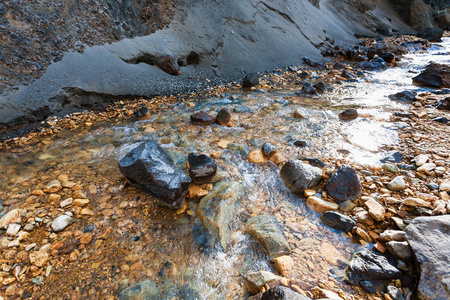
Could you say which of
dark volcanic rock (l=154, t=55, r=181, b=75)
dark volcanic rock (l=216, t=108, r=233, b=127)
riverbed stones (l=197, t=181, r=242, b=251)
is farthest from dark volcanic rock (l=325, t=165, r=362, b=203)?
dark volcanic rock (l=154, t=55, r=181, b=75)

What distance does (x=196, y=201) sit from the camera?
7.14 feet

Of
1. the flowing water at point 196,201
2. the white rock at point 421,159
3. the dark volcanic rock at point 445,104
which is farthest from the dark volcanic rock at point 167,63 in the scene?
the dark volcanic rock at point 445,104

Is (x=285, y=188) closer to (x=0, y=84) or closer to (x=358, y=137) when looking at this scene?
(x=358, y=137)

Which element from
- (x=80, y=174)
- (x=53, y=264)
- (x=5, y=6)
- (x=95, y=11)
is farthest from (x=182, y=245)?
(x=95, y=11)

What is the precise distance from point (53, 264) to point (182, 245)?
98cm

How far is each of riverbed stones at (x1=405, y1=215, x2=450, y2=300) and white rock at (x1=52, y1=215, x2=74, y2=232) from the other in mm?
2656

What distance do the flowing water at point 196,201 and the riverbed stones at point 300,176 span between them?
0.35ft

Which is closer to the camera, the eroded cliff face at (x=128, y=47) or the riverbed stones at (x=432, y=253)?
the riverbed stones at (x=432, y=253)

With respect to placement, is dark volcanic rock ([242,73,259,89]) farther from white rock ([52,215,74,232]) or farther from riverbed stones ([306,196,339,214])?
white rock ([52,215,74,232])

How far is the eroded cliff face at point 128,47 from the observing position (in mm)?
3713

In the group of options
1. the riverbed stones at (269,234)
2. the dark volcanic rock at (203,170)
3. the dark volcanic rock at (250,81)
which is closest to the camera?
the riverbed stones at (269,234)

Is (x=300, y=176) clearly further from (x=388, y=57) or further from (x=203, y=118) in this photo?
(x=388, y=57)

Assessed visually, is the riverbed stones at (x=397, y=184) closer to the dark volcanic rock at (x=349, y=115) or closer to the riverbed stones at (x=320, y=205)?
the riverbed stones at (x=320, y=205)

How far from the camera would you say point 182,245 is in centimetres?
178
